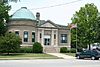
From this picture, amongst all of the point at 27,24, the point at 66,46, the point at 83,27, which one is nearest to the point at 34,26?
the point at 27,24

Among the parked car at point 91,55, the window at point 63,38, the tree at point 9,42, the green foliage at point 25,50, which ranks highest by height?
the window at point 63,38

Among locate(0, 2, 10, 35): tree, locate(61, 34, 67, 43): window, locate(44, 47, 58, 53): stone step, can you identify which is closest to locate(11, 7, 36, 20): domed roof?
locate(0, 2, 10, 35): tree

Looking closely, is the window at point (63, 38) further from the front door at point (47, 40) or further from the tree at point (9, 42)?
the tree at point (9, 42)

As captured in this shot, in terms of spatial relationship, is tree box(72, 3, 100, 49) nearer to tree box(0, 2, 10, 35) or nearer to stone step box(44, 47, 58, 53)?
stone step box(44, 47, 58, 53)

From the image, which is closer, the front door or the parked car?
the parked car

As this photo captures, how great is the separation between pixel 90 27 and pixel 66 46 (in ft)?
36.9

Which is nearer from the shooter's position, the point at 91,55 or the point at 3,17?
the point at 91,55

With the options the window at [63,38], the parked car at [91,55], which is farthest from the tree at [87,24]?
the parked car at [91,55]

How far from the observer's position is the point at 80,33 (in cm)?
8038

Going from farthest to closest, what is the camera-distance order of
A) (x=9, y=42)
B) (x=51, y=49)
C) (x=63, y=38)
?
(x=63, y=38) < (x=51, y=49) < (x=9, y=42)

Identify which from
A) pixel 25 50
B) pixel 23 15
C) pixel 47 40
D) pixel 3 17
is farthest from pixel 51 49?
pixel 3 17

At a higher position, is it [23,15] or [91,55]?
[23,15]

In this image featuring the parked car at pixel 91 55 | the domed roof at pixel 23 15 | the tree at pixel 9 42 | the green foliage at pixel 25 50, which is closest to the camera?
the parked car at pixel 91 55

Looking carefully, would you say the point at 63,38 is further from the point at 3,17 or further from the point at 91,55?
the point at 91,55
